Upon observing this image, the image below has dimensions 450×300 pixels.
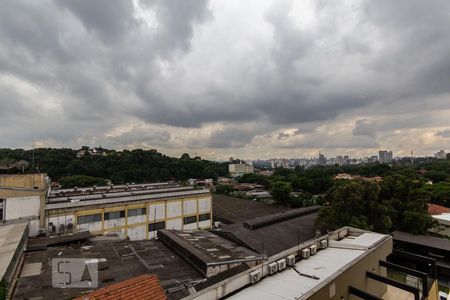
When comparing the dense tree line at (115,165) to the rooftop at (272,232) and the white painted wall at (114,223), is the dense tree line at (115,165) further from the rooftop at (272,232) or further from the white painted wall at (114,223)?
the rooftop at (272,232)

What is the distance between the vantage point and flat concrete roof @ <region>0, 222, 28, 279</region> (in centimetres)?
1275

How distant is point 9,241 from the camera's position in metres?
16.6

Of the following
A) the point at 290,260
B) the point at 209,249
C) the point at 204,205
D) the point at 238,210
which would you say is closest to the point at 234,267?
the point at 209,249

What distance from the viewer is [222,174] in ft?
470

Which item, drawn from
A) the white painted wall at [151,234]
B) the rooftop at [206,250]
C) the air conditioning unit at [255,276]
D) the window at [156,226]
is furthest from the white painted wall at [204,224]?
the air conditioning unit at [255,276]

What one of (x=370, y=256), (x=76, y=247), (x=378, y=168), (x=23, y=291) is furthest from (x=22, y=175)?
(x=378, y=168)

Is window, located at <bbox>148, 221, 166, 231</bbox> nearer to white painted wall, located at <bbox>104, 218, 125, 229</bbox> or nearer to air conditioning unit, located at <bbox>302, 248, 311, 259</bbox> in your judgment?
white painted wall, located at <bbox>104, 218, 125, 229</bbox>

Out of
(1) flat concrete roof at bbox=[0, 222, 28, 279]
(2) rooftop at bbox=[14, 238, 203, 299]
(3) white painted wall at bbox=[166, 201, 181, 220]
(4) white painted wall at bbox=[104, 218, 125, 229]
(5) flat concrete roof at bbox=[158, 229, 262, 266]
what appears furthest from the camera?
(3) white painted wall at bbox=[166, 201, 181, 220]

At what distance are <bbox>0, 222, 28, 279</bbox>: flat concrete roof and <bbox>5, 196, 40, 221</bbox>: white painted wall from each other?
2.64 meters

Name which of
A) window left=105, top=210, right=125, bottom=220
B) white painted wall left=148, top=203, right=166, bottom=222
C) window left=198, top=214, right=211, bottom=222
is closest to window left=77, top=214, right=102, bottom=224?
window left=105, top=210, right=125, bottom=220

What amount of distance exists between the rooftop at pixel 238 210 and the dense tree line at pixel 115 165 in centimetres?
4708

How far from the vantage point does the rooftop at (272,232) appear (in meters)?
22.9

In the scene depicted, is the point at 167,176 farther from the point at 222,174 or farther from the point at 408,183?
the point at 408,183

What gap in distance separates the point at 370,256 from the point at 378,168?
107 m
